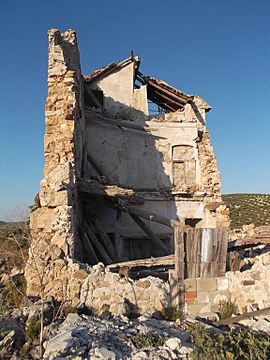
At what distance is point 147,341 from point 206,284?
3.45 m

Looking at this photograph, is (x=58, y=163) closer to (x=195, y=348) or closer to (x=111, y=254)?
(x=111, y=254)

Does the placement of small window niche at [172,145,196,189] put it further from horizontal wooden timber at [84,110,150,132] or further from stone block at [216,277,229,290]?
stone block at [216,277,229,290]

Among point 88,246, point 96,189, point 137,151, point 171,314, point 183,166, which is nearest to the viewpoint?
point 171,314

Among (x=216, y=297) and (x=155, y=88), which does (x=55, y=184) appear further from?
(x=155, y=88)

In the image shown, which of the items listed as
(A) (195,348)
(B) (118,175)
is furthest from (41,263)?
(B) (118,175)

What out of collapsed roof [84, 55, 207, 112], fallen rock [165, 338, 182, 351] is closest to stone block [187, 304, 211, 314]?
fallen rock [165, 338, 182, 351]

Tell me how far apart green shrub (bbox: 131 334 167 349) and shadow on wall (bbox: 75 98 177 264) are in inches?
266

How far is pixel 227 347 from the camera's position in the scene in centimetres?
440

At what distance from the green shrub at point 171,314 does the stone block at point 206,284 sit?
0.89 m

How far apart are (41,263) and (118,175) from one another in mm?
7712

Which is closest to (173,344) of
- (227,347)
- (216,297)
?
(227,347)

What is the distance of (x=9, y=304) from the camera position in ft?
21.1

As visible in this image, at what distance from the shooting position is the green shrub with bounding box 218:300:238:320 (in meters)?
7.14

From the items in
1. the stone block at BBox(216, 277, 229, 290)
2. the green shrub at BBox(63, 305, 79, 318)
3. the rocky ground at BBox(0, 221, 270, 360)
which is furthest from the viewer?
the stone block at BBox(216, 277, 229, 290)
